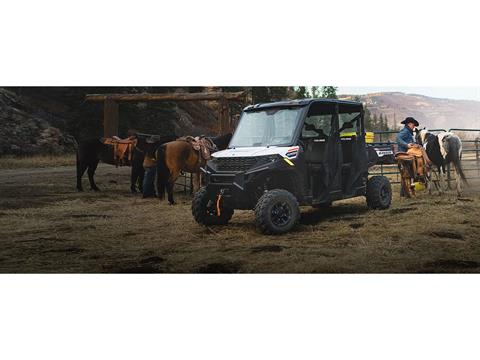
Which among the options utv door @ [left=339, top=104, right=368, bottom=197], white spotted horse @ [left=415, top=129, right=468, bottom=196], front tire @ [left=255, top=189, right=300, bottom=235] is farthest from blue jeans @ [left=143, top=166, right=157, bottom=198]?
white spotted horse @ [left=415, top=129, right=468, bottom=196]

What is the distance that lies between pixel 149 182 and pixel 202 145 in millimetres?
1142

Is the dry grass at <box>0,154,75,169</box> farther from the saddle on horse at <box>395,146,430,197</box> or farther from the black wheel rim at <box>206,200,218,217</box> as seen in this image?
the saddle on horse at <box>395,146,430,197</box>

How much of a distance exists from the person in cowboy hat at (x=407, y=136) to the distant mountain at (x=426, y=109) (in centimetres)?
9

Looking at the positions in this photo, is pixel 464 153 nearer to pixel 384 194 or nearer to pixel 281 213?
pixel 384 194

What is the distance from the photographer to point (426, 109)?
778 cm

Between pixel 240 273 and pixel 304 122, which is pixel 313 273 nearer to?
pixel 240 273

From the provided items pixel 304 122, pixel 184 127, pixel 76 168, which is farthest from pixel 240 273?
pixel 184 127

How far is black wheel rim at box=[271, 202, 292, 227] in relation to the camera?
6.96 m

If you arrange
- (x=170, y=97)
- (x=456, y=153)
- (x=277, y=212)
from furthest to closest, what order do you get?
1. (x=456, y=153)
2. (x=170, y=97)
3. (x=277, y=212)

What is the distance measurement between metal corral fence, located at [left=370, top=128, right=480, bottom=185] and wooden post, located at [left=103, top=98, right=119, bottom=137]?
3460 millimetres

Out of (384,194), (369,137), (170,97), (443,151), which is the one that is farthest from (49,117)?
(443,151)

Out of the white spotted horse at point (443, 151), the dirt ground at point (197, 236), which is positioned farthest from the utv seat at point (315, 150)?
the white spotted horse at point (443, 151)

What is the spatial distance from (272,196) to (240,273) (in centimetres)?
93

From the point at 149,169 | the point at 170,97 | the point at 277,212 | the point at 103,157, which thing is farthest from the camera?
the point at 149,169
